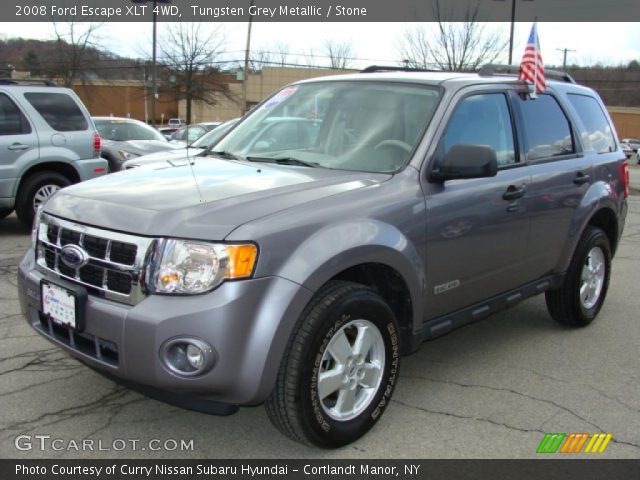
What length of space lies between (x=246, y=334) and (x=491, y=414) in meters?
1.69

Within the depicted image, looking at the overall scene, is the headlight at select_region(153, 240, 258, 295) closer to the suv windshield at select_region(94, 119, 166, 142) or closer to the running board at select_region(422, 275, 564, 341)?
the running board at select_region(422, 275, 564, 341)

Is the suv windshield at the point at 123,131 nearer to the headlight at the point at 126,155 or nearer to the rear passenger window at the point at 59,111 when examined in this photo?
the headlight at the point at 126,155

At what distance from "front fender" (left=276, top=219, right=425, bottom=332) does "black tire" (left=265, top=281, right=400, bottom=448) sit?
13 centimetres

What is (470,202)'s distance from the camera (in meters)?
3.77

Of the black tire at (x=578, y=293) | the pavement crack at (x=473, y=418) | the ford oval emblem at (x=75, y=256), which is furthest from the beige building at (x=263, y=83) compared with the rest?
the ford oval emblem at (x=75, y=256)

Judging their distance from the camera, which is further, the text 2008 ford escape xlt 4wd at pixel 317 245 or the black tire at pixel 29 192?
the black tire at pixel 29 192

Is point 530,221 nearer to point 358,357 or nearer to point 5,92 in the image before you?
point 358,357

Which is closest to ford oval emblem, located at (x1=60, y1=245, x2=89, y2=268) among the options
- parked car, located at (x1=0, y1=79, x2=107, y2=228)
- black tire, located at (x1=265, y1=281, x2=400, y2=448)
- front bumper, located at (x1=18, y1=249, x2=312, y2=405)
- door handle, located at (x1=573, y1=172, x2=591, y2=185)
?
front bumper, located at (x1=18, y1=249, x2=312, y2=405)

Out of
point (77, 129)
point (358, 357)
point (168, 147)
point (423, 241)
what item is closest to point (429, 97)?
point (423, 241)

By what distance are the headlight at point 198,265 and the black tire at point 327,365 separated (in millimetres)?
390

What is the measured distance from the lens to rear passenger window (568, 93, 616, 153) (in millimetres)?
5134

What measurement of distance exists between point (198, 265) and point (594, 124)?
13.1 feet

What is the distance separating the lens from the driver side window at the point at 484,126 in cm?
383

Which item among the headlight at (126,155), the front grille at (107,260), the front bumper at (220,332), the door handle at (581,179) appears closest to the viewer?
the front bumper at (220,332)
